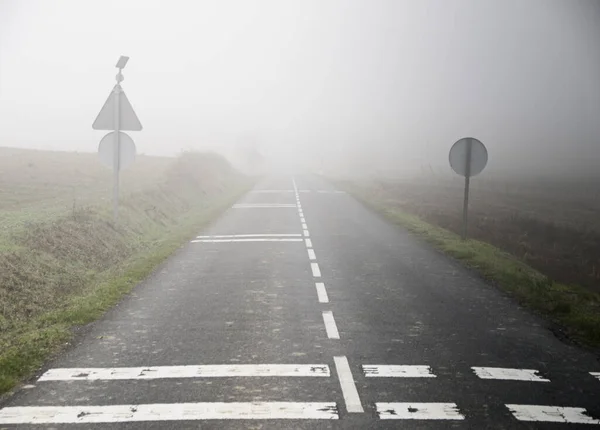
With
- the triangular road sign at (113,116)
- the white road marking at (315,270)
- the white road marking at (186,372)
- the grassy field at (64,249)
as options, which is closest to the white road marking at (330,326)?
the white road marking at (186,372)

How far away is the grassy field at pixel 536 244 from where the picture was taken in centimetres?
841

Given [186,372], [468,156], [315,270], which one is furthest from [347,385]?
[468,156]

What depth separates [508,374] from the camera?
5258 millimetres

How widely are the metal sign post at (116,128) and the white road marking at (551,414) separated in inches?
471

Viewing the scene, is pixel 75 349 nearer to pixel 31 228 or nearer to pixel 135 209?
pixel 31 228

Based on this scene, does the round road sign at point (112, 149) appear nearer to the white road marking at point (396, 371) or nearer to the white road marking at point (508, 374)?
the white road marking at point (396, 371)

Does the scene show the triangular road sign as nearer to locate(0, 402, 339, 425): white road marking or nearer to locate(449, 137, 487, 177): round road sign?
locate(449, 137, 487, 177): round road sign

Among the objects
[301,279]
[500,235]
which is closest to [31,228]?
[301,279]

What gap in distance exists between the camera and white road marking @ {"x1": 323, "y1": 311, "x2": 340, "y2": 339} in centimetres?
643

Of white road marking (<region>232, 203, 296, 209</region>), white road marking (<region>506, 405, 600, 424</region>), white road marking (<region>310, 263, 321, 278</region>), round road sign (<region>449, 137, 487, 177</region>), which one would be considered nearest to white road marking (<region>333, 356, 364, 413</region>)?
white road marking (<region>506, 405, 600, 424</region>)

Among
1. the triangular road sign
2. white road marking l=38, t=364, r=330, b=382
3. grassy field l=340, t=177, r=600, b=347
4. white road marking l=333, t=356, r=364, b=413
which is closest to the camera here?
white road marking l=333, t=356, r=364, b=413

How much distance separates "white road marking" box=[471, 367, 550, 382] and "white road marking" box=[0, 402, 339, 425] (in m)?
1.83

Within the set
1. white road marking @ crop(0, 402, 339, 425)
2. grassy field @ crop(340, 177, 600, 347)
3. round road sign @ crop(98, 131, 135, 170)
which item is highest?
round road sign @ crop(98, 131, 135, 170)

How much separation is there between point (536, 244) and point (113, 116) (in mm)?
17465
